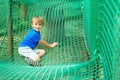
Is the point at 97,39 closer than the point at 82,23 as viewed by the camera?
Yes

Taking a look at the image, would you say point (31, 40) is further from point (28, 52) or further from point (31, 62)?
point (31, 62)

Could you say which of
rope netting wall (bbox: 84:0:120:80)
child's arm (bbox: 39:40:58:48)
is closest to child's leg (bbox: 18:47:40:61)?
child's arm (bbox: 39:40:58:48)

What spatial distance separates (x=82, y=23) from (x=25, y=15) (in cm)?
79

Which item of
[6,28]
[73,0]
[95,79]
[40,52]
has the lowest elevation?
[95,79]

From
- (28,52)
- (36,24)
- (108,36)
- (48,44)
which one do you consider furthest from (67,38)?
(108,36)

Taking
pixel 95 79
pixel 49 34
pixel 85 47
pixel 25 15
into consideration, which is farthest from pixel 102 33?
pixel 25 15

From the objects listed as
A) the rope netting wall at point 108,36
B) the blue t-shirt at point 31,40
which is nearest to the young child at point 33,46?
the blue t-shirt at point 31,40

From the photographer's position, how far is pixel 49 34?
16.2 ft

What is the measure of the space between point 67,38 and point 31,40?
0.57 meters

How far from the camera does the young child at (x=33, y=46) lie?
13.6 feet

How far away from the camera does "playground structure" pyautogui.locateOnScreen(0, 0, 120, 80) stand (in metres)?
2.77

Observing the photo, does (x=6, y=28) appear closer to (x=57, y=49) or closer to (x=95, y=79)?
(x=57, y=49)

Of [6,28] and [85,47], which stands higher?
[6,28]

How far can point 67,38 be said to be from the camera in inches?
188
